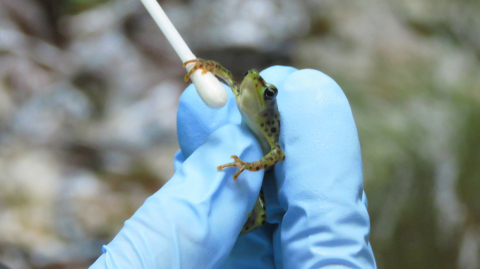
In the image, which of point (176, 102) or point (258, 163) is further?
point (176, 102)

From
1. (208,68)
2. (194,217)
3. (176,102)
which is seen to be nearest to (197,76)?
(208,68)

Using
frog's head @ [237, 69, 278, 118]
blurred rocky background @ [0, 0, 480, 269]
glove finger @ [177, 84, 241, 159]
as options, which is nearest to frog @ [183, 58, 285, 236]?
frog's head @ [237, 69, 278, 118]

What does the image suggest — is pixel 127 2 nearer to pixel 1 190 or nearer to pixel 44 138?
pixel 44 138

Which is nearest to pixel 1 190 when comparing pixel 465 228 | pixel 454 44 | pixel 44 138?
pixel 44 138

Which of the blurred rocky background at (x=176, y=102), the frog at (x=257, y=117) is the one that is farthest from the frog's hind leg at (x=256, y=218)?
the blurred rocky background at (x=176, y=102)

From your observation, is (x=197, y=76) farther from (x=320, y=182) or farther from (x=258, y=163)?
(x=320, y=182)

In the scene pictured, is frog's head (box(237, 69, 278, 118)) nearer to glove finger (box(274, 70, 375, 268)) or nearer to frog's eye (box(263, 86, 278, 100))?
frog's eye (box(263, 86, 278, 100))

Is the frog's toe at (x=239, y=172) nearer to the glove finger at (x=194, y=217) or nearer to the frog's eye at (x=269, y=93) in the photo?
the glove finger at (x=194, y=217)
